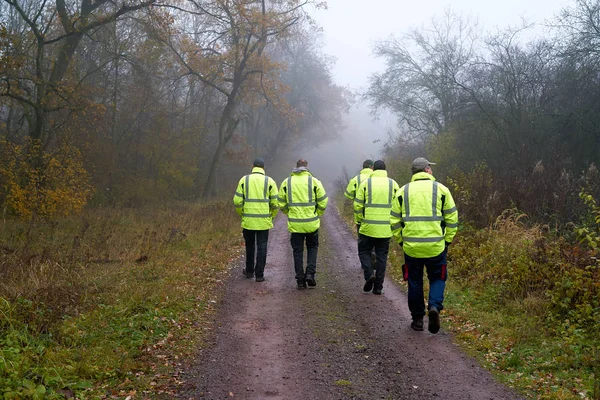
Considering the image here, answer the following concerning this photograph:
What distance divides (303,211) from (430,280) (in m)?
2.93

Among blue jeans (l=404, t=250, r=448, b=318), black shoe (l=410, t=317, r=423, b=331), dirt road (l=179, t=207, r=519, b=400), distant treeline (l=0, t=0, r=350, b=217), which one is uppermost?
distant treeline (l=0, t=0, r=350, b=217)

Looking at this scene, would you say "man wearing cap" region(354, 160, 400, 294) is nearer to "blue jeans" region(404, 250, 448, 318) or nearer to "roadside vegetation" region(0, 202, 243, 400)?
"blue jeans" region(404, 250, 448, 318)

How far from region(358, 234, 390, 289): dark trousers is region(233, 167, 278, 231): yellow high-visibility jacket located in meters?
1.75

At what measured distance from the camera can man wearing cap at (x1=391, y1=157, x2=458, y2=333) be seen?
6266 mm

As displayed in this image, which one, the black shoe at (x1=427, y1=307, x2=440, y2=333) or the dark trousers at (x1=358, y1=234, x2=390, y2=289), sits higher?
the dark trousers at (x1=358, y1=234, x2=390, y2=289)

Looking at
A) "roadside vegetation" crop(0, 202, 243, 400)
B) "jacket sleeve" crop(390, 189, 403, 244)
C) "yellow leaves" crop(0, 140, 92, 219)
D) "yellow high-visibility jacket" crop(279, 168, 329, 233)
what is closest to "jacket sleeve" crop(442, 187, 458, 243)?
"jacket sleeve" crop(390, 189, 403, 244)

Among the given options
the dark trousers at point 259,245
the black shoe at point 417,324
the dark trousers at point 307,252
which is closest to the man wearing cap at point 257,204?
the dark trousers at point 259,245

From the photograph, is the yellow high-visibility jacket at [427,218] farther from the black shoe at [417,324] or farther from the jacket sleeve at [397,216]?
the black shoe at [417,324]

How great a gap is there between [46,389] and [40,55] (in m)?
13.5

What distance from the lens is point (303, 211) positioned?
8820 mm

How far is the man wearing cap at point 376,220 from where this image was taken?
841 cm

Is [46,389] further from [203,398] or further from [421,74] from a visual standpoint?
[421,74]

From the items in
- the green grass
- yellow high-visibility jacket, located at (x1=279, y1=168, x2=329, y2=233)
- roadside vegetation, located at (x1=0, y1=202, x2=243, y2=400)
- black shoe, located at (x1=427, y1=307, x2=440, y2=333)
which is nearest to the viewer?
roadside vegetation, located at (x1=0, y1=202, x2=243, y2=400)

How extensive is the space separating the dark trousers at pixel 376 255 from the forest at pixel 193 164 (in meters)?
1.64
